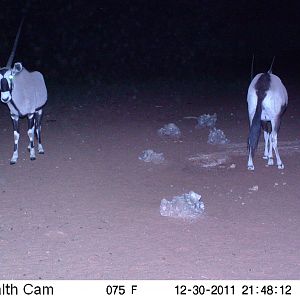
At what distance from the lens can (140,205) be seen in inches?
328

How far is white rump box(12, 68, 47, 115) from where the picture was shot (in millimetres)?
10172

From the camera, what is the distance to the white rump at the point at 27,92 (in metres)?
10.2

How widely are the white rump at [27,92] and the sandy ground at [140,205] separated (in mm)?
1036

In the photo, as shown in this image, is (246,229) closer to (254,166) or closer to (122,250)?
(122,250)

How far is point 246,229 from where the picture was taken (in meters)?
7.37

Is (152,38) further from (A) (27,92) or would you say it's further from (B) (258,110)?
(B) (258,110)

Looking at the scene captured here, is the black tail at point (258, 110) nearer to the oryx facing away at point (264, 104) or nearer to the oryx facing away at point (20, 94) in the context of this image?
the oryx facing away at point (264, 104)

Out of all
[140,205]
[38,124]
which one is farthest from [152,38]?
[140,205]

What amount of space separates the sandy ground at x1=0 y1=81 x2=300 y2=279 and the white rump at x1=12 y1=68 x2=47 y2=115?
104cm

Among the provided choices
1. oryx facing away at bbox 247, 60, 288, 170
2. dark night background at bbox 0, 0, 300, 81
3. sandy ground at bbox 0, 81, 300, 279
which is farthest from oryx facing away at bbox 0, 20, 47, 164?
dark night background at bbox 0, 0, 300, 81

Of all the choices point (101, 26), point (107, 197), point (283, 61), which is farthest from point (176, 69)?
point (107, 197)

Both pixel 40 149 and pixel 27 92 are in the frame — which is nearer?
pixel 27 92

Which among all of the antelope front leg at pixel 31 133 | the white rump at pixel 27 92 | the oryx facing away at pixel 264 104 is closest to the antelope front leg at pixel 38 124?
the white rump at pixel 27 92

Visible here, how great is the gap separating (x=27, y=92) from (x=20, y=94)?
0.20 meters
